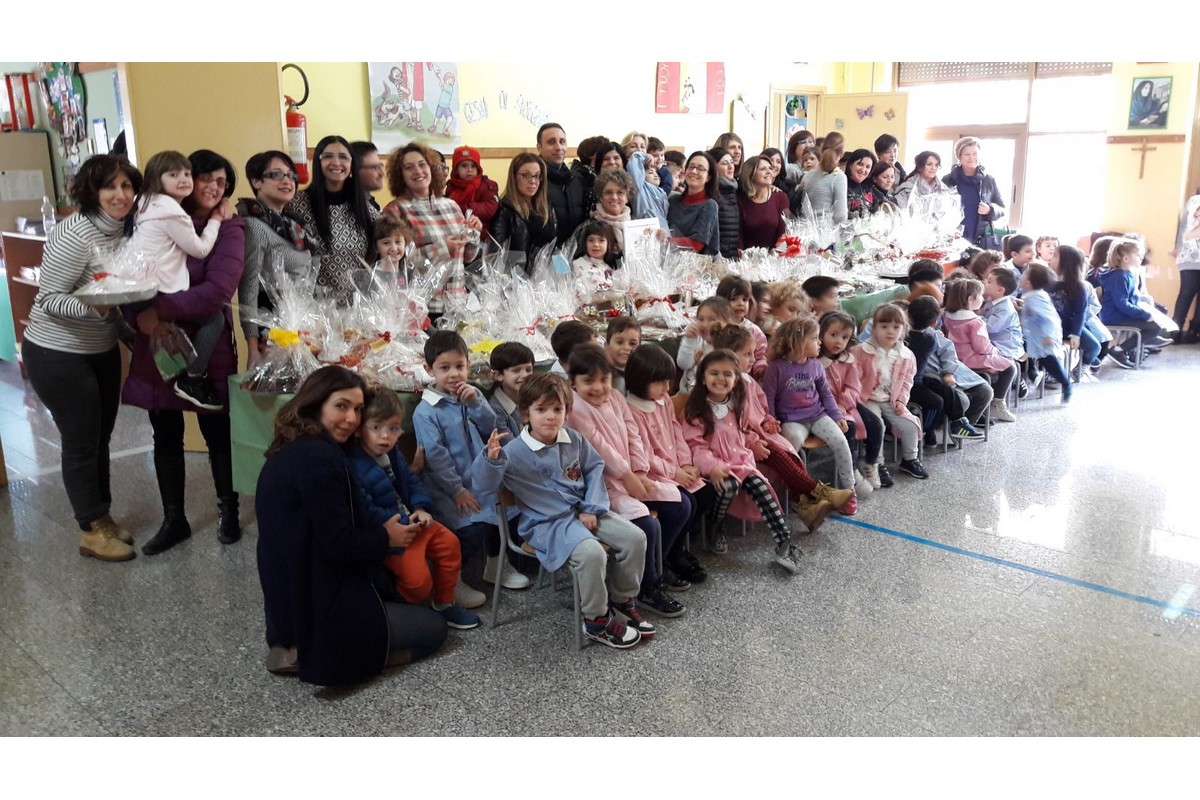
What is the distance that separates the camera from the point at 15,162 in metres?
6.65

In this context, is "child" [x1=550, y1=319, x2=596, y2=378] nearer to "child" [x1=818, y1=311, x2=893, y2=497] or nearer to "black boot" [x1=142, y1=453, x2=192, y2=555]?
"child" [x1=818, y1=311, x2=893, y2=497]

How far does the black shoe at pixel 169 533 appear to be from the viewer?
11.5 feet

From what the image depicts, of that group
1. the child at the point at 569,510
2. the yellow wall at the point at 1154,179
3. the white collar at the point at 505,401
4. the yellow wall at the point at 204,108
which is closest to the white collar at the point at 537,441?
the child at the point at 569,510

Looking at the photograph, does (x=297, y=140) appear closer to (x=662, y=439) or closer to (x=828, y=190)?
(x=662, y=439)

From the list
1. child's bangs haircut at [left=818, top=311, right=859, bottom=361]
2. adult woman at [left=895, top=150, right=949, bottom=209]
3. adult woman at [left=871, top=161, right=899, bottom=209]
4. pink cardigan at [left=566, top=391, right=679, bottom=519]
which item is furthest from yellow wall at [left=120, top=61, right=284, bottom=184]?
adult woman at [left=895, top=150, right=949, bottom=209]

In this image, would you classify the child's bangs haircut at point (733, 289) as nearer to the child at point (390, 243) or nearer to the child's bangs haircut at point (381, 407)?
the child at point (390, 243)

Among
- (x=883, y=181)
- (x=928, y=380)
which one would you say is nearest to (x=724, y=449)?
(x=928, y=380)

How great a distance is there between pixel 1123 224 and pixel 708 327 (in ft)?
20.1

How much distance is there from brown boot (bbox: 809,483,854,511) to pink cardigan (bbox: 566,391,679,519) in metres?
0.78

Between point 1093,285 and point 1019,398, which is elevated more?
point 1093,285

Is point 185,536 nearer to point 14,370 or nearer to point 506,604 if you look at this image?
point 506,604

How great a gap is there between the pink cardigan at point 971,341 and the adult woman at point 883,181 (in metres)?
1.61

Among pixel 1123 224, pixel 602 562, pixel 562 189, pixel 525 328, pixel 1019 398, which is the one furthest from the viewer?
pixel 1123 224
